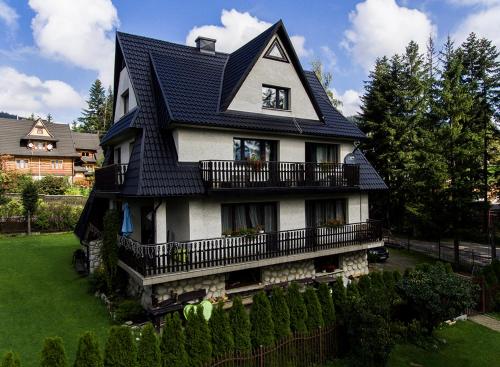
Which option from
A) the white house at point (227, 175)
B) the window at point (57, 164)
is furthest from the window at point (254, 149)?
the window at point (57, 164)

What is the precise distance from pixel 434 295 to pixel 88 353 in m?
10.0

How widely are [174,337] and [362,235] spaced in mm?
11591

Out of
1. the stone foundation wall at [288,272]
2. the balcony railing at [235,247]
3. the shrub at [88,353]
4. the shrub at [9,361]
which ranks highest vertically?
the balcony railing at [235,247]

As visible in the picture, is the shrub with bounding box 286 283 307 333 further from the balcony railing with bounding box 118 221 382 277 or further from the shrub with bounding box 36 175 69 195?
the shrub with bounding box 36 175 69 195

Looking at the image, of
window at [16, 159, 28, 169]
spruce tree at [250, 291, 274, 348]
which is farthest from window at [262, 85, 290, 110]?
window at [16, 159, 28, 169]

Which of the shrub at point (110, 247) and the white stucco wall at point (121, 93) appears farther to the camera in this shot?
the white stucco wall at point (121, 93)

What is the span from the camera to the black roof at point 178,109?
12.4 meters

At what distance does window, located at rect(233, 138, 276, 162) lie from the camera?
1449 centimetres

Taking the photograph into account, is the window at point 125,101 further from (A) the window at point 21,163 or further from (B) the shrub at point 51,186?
(A) the window at point 21,163

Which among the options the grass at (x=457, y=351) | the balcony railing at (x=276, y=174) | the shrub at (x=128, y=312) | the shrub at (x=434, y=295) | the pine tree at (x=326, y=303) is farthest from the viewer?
the balcony railing at (x=276, y=174)

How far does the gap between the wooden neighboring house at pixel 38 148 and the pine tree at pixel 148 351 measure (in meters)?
45.4

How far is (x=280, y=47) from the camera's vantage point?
52.1ft

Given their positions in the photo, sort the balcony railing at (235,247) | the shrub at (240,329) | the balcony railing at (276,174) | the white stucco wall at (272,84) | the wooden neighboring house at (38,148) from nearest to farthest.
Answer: the shrub at (240,329)
the balcony railing at (235,247)
the balcony railing at (276,174)
the white stucco wall at (272,84)
the wooden neighboring house at (38,148)

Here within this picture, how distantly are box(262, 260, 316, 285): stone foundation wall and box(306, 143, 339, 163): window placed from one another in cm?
515
